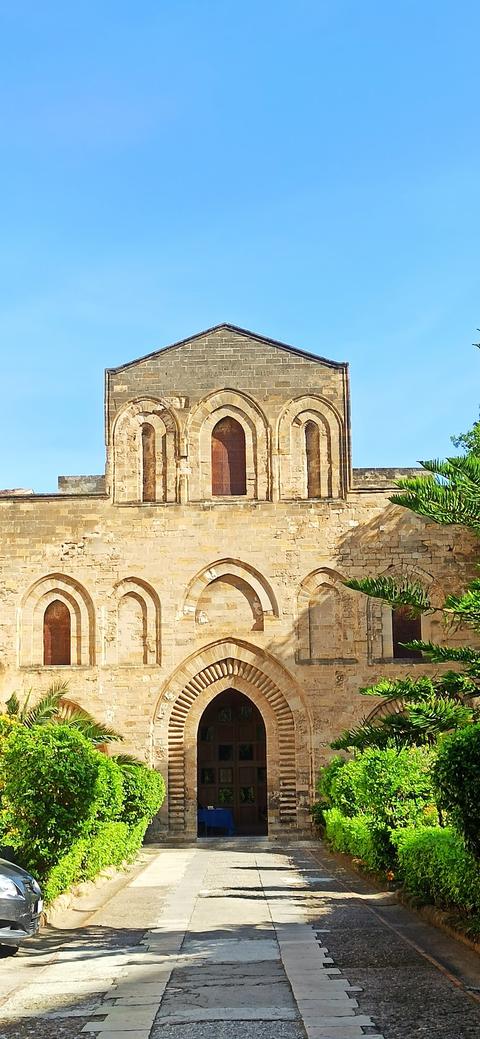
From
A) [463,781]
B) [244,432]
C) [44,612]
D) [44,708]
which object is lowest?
[463,781]

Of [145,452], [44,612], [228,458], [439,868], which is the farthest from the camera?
[145,452]

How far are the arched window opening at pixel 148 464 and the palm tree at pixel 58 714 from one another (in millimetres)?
4210

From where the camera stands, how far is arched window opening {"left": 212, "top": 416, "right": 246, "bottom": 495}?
2528 centimetres

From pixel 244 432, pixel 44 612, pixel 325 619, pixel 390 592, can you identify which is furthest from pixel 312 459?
pixel 390 592

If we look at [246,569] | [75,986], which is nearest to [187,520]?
[246,569]

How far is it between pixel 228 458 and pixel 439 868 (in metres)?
15.5

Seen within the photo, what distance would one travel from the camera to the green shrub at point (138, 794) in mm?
20281

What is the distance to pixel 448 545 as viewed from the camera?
25078 mm

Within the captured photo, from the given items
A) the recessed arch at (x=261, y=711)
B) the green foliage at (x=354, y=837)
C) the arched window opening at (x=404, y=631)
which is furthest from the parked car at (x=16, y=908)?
the arched window opening at (x=404, y=631)

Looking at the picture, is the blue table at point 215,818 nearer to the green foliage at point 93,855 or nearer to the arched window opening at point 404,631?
the arched window opening at point 404,631

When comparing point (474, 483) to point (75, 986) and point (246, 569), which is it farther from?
point (246, 569)

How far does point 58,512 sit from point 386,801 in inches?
500

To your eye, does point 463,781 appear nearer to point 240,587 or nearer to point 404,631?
point 240,587

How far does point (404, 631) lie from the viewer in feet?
82.3
